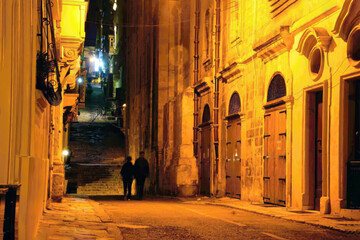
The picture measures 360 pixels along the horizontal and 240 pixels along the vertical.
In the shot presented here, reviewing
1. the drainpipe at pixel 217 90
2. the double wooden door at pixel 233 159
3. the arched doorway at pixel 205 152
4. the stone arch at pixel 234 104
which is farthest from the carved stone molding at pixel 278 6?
the arched doorway at pixel 205 152

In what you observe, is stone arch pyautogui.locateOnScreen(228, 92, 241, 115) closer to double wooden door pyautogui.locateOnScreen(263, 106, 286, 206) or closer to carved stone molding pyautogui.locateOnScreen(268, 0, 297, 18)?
double wooden door pyautogui.locateOnScreen(263, 106, 286, 206)

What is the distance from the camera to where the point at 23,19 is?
657 centimetres

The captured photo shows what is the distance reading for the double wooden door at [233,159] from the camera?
20516 millimetres

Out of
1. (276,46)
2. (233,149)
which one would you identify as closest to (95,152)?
(233,149)

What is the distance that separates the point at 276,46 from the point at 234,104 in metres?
4.79

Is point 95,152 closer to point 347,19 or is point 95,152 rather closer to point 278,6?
point 278,6

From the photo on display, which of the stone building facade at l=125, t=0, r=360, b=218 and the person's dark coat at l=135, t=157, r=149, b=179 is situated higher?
the stone building facade at l=125, t=0, r=360, b=218

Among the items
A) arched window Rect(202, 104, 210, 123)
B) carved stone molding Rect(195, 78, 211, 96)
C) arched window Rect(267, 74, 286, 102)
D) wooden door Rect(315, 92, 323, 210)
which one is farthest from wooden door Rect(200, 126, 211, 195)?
wooden door Rect(315, 92, 323, 210)

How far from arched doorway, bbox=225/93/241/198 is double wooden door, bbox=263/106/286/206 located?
250 centimetres

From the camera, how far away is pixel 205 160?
80.9ft

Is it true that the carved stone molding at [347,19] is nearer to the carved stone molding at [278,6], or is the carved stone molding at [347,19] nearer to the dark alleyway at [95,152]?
the carved stone molding at [278,6]

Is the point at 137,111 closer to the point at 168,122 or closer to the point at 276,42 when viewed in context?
the point at 168,122

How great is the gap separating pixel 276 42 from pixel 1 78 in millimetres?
11633

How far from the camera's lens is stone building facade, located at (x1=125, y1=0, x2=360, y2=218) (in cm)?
1329
